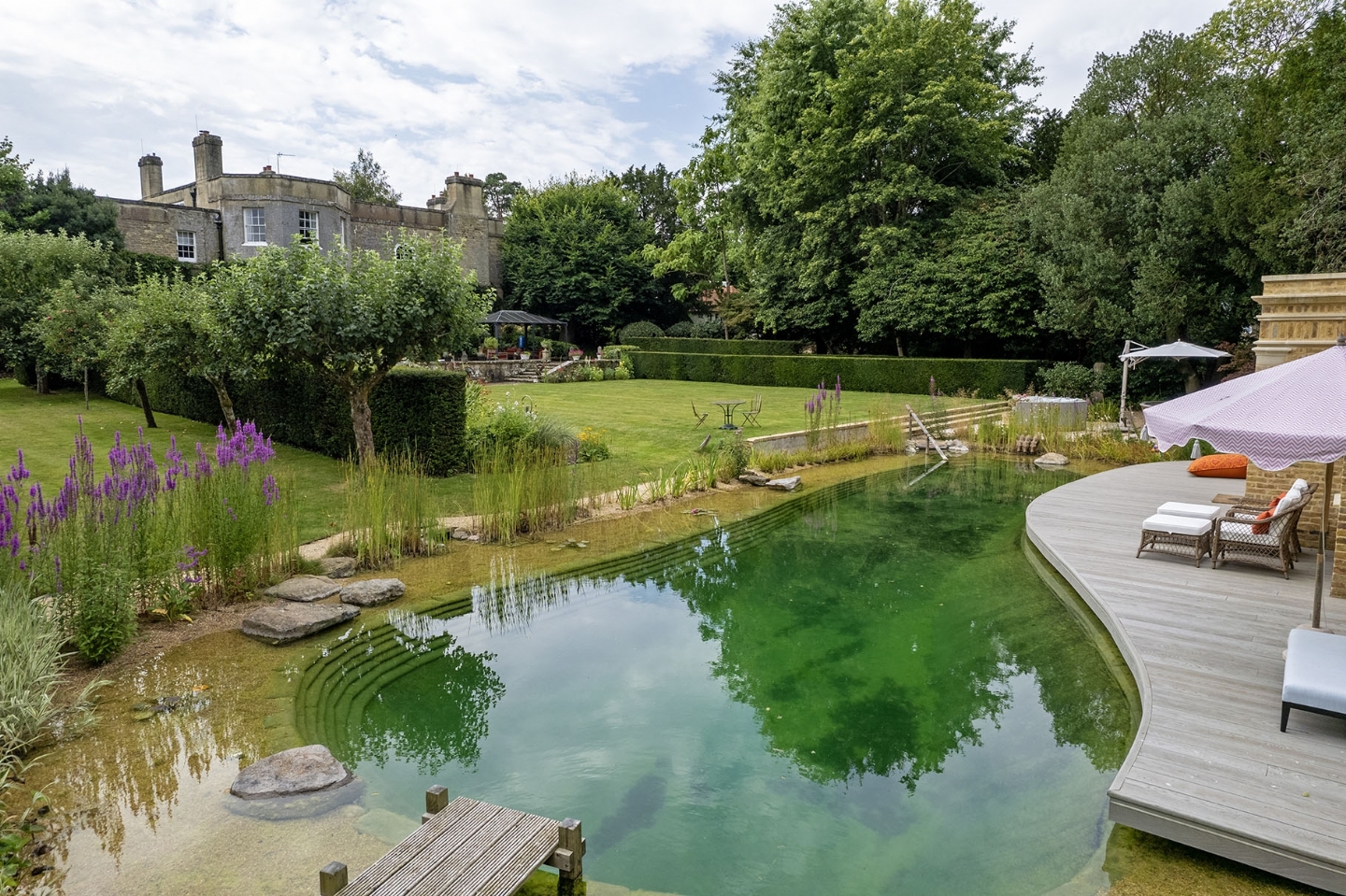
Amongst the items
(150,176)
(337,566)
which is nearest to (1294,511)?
(337,566)

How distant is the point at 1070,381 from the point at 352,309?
59.9ft

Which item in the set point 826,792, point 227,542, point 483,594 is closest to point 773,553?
point 483,594

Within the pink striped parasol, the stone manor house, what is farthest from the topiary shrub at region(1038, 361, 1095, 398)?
the stone manor house

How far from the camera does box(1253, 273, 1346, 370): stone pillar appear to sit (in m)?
7.09

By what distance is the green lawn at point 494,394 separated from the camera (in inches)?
403

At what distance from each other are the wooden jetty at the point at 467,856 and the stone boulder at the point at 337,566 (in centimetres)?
422

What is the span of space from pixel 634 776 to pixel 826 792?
40.9 inches

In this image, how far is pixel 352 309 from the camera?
9.31m

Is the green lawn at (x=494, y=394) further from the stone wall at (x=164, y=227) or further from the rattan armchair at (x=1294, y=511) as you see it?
the stone wall at (x=164, y=227)

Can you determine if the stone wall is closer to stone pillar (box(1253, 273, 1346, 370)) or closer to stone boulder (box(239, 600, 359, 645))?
stone boulder (box(239, 600, 359, 645))

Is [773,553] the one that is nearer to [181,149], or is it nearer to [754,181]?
[754,181]

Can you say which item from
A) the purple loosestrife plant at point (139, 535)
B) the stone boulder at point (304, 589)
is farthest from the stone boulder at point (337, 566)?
the purple loosestrife plant at point (139, 535)

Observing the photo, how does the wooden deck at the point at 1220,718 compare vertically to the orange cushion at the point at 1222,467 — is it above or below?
below

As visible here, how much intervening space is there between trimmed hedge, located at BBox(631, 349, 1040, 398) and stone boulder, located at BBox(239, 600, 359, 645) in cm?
1676
